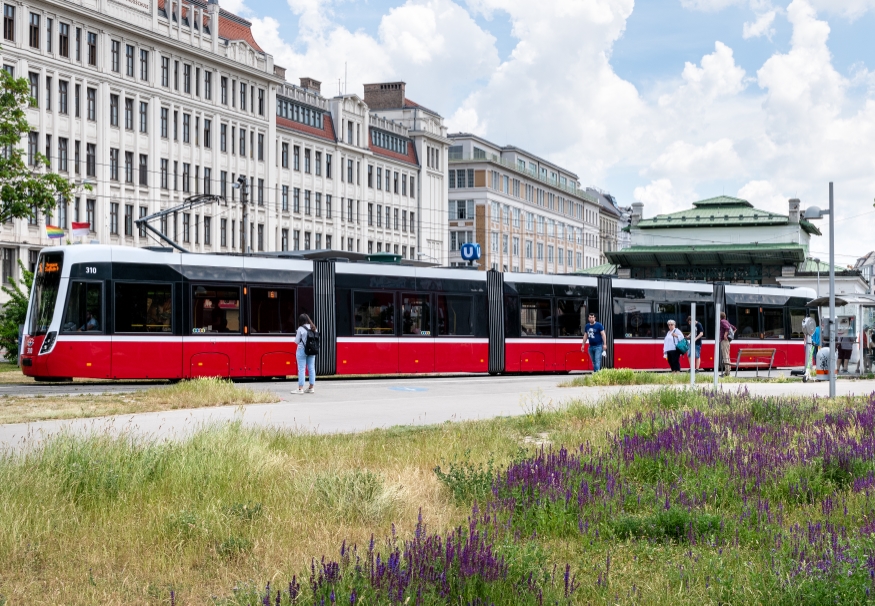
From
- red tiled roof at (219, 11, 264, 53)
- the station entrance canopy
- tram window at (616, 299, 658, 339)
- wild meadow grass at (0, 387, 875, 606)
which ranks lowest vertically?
wild meadow grass at (0, 387, 875, 606)

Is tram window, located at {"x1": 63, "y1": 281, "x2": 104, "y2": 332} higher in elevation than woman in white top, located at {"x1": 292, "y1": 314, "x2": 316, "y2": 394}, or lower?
higher

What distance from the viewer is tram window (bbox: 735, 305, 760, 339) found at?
38.7 meters

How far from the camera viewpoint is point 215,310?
26.2 m

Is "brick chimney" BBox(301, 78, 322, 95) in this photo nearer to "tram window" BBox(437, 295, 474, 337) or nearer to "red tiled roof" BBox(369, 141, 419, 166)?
"red tiled roof" BBox(369, 141, 419, 166)

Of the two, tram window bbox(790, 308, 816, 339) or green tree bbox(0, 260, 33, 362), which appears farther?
tram window bbox(790, 308, 816, 339)

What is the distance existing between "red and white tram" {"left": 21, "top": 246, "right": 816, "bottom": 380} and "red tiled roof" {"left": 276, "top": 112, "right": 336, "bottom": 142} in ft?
162

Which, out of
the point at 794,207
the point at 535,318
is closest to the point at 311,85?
the point at 794,207

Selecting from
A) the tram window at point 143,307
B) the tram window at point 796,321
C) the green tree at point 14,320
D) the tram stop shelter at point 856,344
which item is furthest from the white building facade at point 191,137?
the tram stop shelter at point 856,344

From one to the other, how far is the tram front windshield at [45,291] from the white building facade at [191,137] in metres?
32.8

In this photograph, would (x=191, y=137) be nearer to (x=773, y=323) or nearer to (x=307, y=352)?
(x=773, y=323)

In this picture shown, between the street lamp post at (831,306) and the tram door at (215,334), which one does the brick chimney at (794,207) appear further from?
the street lamp post at (831,306)

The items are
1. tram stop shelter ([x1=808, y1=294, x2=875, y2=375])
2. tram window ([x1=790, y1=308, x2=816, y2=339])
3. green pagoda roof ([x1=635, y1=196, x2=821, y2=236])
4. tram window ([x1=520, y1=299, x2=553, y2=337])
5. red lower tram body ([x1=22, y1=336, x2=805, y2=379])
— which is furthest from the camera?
green pagoda roof ([x1=635, y1=196, x2=821, y2=236])

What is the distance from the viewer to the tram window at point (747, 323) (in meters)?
38.7

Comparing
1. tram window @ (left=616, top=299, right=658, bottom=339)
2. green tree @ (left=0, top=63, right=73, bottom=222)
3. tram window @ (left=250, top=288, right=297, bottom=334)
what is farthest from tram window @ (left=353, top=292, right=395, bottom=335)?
green tree @ (left=0, top=63, right=73, bottom=222)
